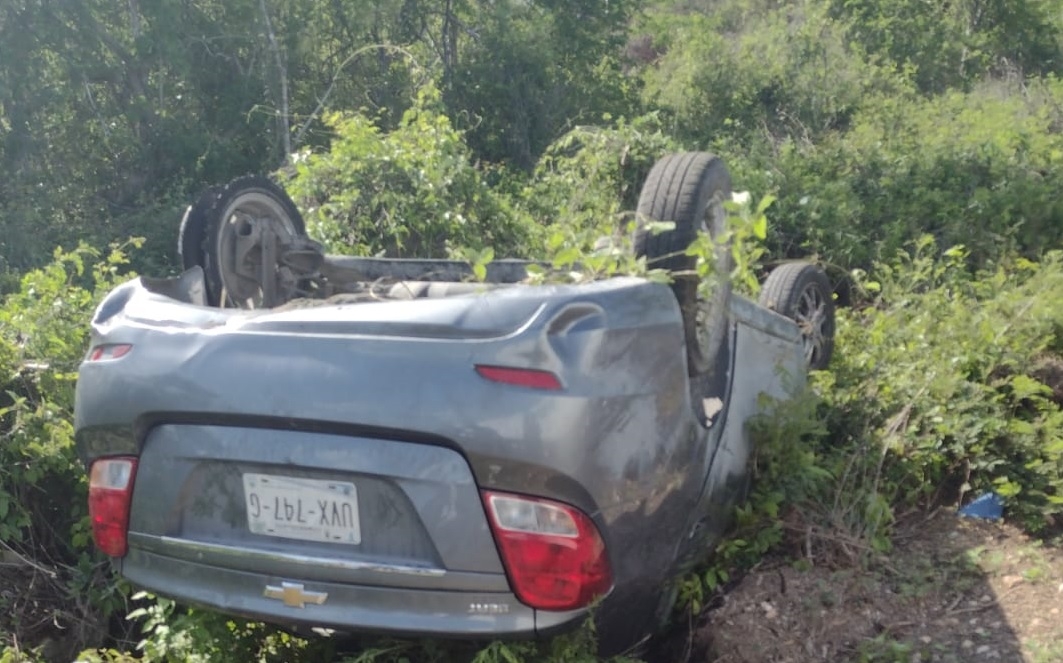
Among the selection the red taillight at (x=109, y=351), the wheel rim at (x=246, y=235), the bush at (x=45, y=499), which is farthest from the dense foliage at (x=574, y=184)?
the wheel rim at (x=246, y=235)

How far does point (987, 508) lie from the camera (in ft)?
13.2

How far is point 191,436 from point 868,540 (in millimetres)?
2189

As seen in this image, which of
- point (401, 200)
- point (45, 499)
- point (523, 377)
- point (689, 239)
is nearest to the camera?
point (523, 377)

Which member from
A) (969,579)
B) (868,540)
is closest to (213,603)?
(868,540)

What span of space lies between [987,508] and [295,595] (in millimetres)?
2625

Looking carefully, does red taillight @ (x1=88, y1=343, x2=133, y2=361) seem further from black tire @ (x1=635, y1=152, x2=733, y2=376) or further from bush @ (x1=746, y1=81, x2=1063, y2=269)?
bush @ (x1=746, y1=81, x2=1063, y2=269)

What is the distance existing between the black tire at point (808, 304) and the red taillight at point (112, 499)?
9.30ft

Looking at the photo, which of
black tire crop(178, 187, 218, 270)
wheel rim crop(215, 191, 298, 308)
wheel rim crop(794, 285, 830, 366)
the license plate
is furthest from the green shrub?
black tire crop(178, 187, 218, 270)

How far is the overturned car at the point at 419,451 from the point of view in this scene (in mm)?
2473

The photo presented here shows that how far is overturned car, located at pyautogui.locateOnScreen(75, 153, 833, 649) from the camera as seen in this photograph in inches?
97.3

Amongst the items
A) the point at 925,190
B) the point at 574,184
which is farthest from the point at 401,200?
the point at 925,190

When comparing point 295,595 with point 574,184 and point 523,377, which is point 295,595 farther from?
point 574,184

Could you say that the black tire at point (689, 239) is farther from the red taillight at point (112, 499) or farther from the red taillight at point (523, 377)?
the red taillight at point (112, 499)

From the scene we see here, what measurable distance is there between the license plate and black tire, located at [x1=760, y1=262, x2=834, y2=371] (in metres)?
2.62
